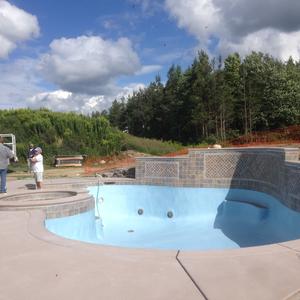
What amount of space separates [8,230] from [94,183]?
19.1ft

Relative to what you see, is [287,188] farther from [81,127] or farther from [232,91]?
[232,91]

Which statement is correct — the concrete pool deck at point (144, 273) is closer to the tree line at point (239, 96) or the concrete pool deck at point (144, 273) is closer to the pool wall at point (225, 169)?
the pool wall at point (225, 169)

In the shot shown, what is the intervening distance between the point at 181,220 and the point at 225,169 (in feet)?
6.04

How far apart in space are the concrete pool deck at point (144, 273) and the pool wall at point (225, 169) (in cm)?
466

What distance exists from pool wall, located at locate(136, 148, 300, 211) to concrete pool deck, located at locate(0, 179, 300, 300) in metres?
4.66

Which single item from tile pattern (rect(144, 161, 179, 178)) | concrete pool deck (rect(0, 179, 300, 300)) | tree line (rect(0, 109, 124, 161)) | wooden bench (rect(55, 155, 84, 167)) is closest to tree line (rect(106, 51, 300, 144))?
tree line (rect(0, 109, 124, 161))

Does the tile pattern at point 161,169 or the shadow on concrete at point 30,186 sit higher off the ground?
the tile pattern at point 161,169

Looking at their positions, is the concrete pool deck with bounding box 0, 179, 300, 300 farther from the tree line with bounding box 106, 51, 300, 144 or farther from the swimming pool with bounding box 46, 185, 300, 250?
the tree line with bounding box 106, 51, 300, 144

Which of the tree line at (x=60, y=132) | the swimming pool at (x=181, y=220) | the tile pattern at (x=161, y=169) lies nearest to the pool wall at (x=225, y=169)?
the tile pattern at (x=161, y=169)

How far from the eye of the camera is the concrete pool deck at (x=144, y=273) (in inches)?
98.7

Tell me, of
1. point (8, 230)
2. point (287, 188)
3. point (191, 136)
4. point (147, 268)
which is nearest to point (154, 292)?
point (147, 268)

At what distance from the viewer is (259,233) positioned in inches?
295

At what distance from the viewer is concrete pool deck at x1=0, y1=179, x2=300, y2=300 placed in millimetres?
2506

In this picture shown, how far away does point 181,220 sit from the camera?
9.57m
